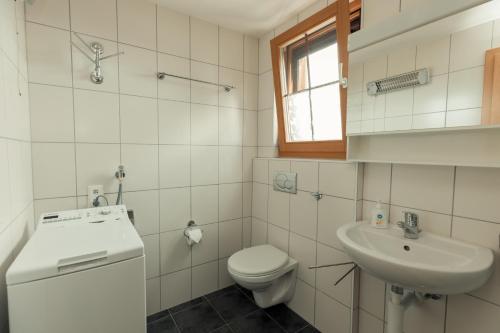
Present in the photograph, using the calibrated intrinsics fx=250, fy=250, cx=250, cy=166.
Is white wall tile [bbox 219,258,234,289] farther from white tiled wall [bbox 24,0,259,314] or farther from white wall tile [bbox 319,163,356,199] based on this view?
white wall tile [bbox 319,163,356,199]

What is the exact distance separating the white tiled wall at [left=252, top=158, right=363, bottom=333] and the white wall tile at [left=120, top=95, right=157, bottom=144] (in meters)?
0.95

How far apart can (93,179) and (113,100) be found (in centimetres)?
53

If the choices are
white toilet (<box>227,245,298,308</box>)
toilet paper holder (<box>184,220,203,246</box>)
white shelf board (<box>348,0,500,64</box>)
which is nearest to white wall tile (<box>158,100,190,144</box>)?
toilet paper holder (<box>184,220,203,246</box>)

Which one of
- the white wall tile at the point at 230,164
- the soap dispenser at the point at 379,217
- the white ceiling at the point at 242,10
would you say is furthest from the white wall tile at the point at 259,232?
the white ceiling at the point at 242,10

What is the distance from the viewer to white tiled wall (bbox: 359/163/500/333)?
105 centimetres

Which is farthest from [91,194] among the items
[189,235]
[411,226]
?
[411,226]

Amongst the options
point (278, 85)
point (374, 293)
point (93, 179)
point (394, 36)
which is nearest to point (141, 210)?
point (93, 179)

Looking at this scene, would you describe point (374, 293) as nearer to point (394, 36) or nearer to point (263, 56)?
point (394, 36)

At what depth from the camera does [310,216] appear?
1.75m

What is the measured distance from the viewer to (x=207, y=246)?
6.89 feet

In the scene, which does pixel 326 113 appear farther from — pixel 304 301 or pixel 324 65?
pixel 304 301

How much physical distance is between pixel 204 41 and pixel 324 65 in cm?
95

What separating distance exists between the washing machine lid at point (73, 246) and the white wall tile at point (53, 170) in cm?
20

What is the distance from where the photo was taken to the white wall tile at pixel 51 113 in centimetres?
142
